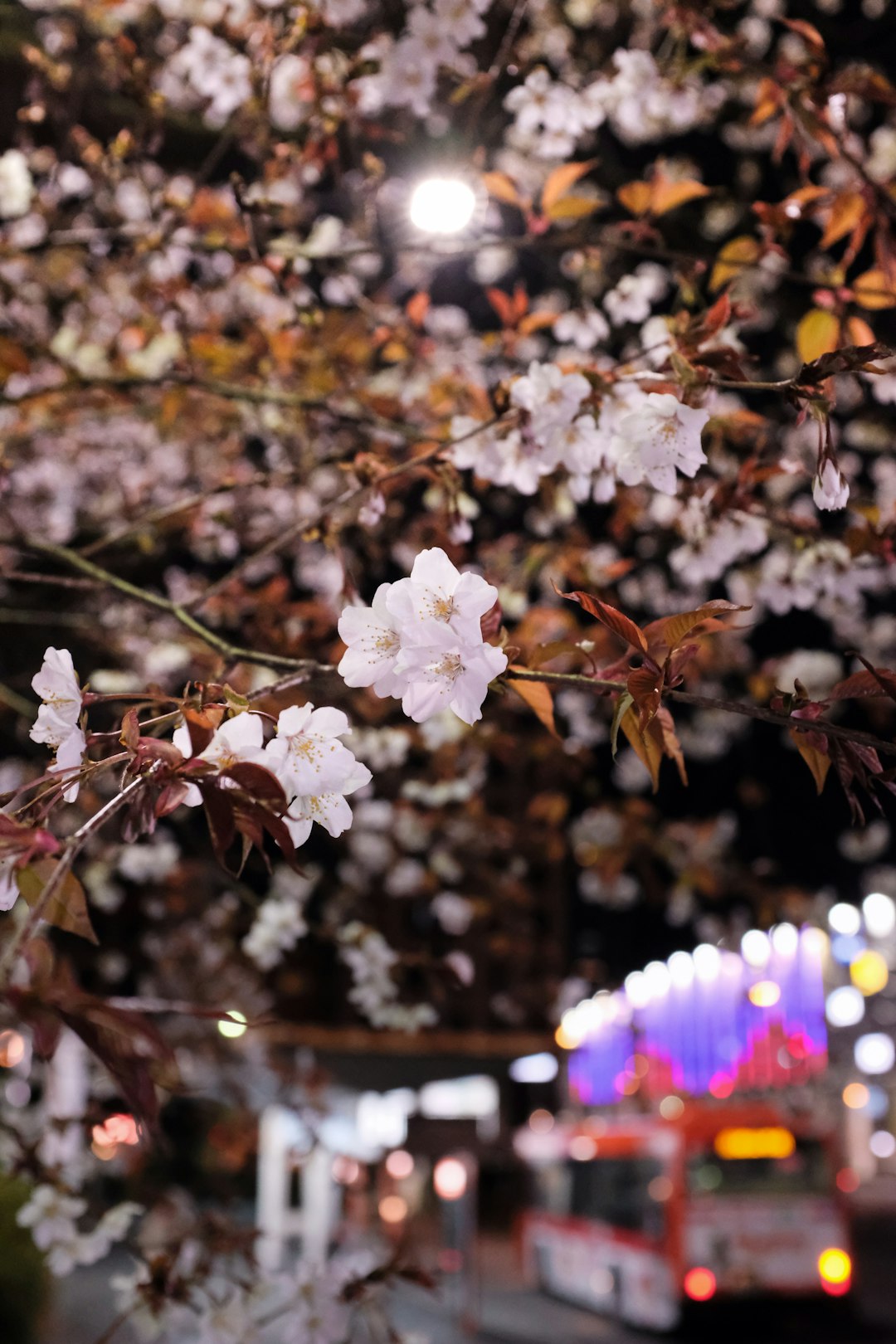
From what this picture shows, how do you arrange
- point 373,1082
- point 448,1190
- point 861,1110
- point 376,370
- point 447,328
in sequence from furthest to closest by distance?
1. point 861,1110
2. point 373,1082
3. point 448,1190
4. point 447,328
5. point 376,370

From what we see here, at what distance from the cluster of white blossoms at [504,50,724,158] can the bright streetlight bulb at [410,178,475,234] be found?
0.33m

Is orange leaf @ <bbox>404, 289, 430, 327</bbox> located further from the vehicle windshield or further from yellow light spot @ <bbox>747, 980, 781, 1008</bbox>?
yellow light spot @ <bbox>747, 980, 781, 1008</bbox>

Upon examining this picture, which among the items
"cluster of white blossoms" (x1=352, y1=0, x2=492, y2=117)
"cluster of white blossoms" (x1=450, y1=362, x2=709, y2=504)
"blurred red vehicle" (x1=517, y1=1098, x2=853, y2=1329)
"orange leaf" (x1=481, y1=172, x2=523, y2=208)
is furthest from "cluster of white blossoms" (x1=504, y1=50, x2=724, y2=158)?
"blurred red vehicle" (x1=517, y1=1098, x2=853, y2=1329)

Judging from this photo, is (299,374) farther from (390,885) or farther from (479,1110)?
(479,1110)

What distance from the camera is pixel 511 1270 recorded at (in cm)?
1590

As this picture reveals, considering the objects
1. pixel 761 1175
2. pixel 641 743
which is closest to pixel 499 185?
pixel 641 743

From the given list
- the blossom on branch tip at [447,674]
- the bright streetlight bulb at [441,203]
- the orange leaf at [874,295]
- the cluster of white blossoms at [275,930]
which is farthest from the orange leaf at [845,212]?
the cluster of white blossoms at [275,930]

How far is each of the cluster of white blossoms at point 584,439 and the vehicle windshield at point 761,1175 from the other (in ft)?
28.7

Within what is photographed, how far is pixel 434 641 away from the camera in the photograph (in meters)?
1.46

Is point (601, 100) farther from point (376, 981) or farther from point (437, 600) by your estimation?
point (376, 981)

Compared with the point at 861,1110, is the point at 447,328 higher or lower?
higher

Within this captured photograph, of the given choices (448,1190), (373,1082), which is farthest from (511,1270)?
(373,1082)

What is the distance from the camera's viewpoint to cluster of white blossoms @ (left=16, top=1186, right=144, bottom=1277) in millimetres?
3219

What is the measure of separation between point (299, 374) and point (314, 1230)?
53.9ft
